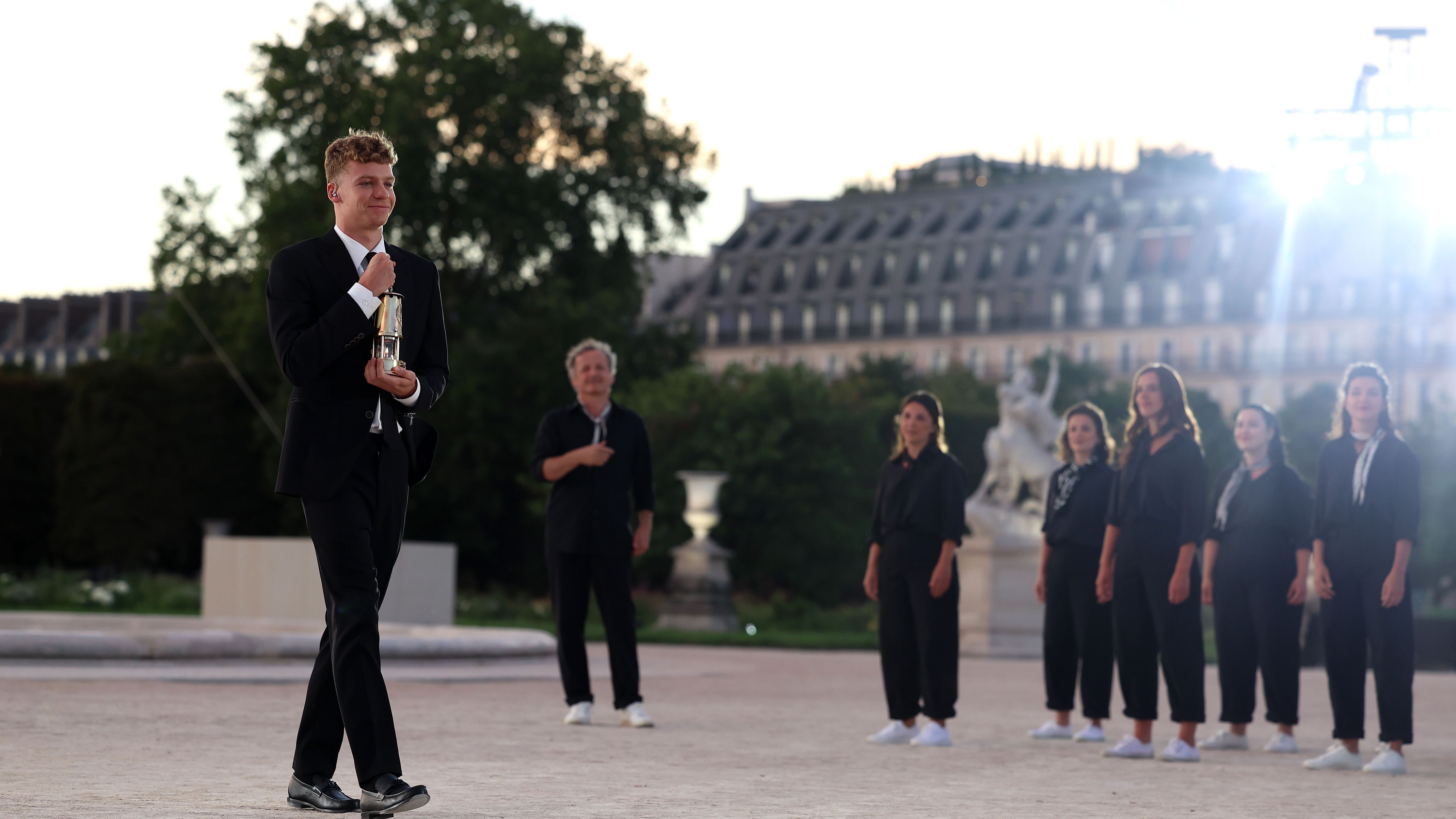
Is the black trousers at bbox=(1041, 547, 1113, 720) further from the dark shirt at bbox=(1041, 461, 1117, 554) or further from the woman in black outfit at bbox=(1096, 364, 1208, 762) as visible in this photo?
the woman in black outfit at bbox=(1096, 364, 1208, 762)

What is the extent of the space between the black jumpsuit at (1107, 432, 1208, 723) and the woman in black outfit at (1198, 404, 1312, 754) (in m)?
0.57

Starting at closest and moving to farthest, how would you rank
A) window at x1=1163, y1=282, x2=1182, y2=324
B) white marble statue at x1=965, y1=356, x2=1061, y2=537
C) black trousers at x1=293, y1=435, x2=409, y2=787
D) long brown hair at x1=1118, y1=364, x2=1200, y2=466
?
black trousers at x1=293, y1=435, x2=409, y2=787
long brown hair at x1=1118, y1=364, x2=1200, y2=466
white marble statue at x1=965, y1=356, x2=1061, y2=537
window at x1=1163, y1=282, x2=1182, y2=324

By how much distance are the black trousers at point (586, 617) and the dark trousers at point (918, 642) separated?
1316 millimetres

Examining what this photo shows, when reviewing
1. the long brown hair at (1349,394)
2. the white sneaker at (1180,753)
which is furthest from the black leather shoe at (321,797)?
the long brown hair at (1349,394)

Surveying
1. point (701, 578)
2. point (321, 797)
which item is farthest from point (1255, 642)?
point (701, 578)

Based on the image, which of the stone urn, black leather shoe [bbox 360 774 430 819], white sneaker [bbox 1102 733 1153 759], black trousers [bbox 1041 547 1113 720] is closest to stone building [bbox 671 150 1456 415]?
the stone urn

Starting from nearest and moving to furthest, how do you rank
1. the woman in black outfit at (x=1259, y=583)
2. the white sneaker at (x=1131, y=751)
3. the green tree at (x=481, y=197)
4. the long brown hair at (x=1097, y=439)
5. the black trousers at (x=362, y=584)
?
the black trousers at (x=362, y=584) < the white sneaker at (x=1131, y=751) < the woman in black outfit at (x=1259, y=583) < the long brown hair at (x=1097, y=439) < the green tree at (x=481, y=197)

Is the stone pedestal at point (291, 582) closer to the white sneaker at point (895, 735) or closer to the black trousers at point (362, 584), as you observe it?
the white sneaker at point (895, 735)

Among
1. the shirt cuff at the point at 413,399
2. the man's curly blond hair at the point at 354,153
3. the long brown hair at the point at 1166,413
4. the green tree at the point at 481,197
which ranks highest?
the green tree at the point at 481,197

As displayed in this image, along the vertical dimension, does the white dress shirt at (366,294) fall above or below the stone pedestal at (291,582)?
above

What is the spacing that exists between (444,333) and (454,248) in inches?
1471

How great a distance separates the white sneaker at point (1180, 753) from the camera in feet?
33.0

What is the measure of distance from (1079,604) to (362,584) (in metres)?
6.41

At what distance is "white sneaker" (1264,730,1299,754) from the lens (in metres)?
10.9
